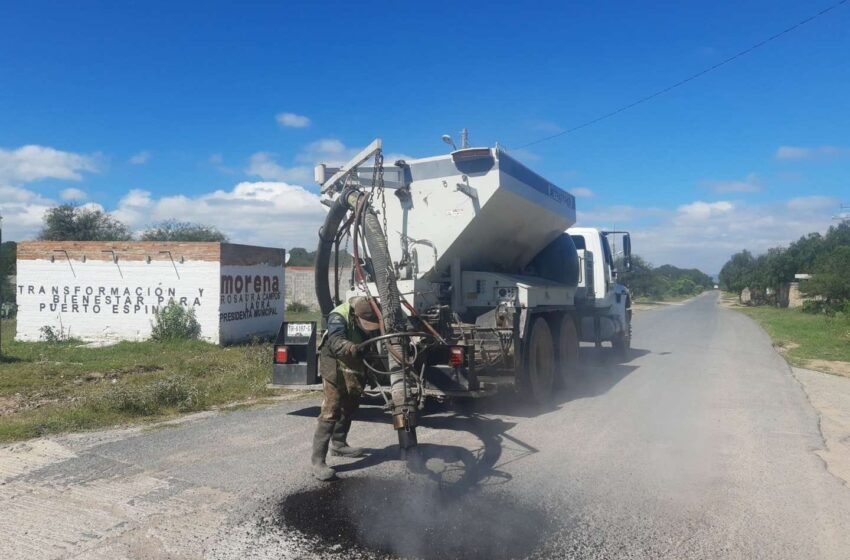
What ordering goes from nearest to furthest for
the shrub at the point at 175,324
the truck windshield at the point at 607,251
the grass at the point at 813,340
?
the truck windshield at the point at 607,251 < the grass at the point at 813,340 < the shrub at the point at 175,324

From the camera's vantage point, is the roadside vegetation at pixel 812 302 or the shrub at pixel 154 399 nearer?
the shrub at pixel 154 399

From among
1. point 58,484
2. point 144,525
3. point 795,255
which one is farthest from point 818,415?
point 795,255

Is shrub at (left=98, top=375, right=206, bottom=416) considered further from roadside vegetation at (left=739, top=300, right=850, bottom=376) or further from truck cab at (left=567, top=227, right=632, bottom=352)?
roadside vegetation at (left=739, top=300, right=850, bottom=376)

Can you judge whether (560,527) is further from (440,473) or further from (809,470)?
(809,470)

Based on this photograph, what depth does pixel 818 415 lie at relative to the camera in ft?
27.1

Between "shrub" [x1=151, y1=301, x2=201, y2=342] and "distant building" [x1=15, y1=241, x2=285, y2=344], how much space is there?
168 mm

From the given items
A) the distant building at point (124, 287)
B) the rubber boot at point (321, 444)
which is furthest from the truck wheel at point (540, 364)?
the distant building at point (124, 287)

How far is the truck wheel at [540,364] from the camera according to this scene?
8195mm

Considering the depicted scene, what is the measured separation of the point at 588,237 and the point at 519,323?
5114mm

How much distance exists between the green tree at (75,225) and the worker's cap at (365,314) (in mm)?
37389

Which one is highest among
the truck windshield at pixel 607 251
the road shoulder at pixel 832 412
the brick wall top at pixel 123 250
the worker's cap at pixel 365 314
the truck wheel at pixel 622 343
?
A: the brick wall top at pixel 123 250

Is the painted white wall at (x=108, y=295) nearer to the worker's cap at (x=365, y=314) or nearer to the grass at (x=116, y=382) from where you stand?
the grass at (x=116, y=382)

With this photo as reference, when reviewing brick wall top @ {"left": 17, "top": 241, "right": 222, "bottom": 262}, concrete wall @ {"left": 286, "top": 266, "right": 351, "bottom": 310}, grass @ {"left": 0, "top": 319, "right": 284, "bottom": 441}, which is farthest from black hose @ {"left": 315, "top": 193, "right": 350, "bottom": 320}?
concrete wall @ {"left": 286, "top": 266, "right": 351, "bottom": 310}

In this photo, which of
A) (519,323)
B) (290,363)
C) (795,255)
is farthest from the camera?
(795,255)
